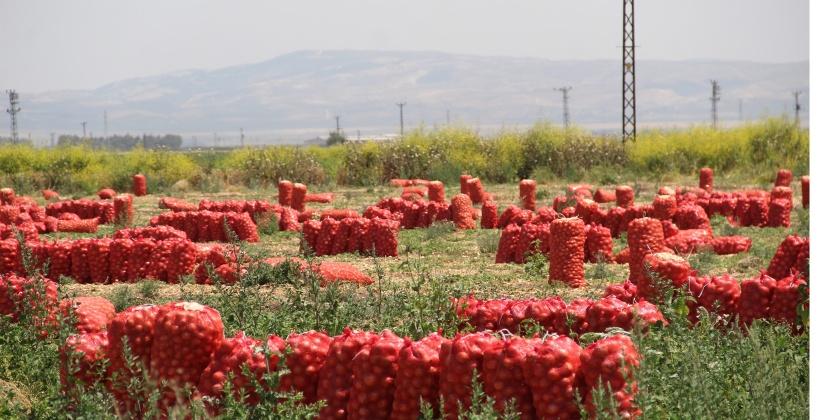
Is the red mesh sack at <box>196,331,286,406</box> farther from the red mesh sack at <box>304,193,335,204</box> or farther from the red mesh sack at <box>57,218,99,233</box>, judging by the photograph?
the red mesh sack at <box>304,193,335,204</box>

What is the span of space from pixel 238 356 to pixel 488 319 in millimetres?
1496

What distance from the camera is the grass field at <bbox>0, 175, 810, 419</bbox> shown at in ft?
13.3

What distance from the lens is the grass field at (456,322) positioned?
4.05m

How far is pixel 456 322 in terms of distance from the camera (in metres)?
5.71

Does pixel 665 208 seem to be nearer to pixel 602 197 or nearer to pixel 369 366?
pixel 602 197

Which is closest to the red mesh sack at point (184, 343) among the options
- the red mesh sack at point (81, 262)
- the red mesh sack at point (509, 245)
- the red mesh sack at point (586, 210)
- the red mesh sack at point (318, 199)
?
the red mesh sack at point (81, 262)

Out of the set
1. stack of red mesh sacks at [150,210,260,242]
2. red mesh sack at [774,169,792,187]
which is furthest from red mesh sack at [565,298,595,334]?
red mesh sack at [774,169,792,187]

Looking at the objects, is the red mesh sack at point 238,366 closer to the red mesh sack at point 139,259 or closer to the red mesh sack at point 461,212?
the red mesh sack at point 139,259

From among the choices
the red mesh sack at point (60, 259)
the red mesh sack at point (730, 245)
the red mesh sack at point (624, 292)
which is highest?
the red mesh sack at point (624, 292)

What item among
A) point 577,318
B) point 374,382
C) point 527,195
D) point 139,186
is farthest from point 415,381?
point 139,186

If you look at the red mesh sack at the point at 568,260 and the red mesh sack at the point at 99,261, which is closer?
the red mesh sack at the point at 568,260

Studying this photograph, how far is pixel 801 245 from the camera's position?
803cm

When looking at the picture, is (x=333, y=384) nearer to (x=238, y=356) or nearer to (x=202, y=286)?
(x=238, y=356)

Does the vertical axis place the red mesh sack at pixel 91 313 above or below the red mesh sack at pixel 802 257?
below
